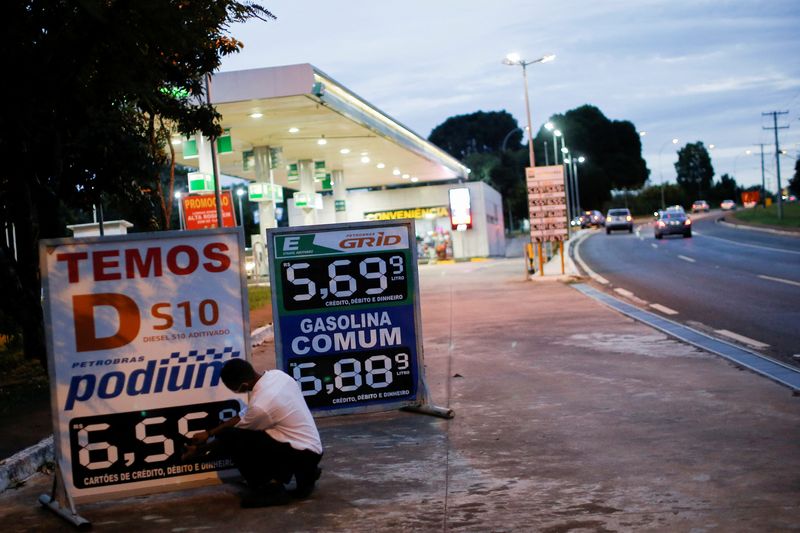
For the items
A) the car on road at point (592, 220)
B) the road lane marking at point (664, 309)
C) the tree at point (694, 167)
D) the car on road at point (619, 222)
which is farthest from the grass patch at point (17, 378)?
the tree at point (694, 167)

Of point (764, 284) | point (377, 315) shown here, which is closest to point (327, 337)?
point (377, 315)

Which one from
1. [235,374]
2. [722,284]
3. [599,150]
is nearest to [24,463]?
[235,374]

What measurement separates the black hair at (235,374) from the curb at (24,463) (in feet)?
→ 7.72

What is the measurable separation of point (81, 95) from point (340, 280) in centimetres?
367

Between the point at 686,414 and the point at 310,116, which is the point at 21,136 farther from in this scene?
the point at 310,116

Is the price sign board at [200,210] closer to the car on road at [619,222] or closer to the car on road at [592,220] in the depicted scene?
the car on road at [619,222]

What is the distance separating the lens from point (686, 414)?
8617 millimetres

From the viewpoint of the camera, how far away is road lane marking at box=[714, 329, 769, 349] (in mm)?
13022

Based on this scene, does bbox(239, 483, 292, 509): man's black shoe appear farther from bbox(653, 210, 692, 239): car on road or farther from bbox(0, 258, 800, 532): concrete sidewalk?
bbox(653, 210, 692, 239): car on road

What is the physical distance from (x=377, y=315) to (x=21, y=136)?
13.4 ft

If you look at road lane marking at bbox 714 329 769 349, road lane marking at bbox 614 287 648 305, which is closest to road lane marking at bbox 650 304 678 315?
road lane marking at bbox 614 287 648 305

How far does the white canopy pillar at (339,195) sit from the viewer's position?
1916 inches

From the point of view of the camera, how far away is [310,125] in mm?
31875

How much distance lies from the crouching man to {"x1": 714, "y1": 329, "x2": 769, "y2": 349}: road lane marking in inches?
327
